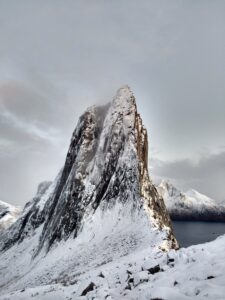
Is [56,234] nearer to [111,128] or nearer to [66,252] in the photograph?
[66,252]

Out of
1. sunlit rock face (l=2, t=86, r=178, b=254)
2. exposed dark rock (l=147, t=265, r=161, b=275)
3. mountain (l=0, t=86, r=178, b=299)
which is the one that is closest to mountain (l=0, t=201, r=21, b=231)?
mountain (l=0, t=86, r=178, b=299)

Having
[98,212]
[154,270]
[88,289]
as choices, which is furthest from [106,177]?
[154,270]

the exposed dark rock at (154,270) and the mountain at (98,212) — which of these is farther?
the mountain at (98,212)

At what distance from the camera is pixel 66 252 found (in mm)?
45406

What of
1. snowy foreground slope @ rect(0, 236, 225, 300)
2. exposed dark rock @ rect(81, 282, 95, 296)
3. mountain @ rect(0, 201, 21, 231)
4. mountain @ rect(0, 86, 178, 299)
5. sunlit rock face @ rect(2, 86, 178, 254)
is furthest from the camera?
mountain @ rect(0, 201, 21, 231)

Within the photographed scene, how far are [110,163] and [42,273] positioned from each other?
21265mm

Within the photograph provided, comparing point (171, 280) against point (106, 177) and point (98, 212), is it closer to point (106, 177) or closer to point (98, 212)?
point (98, 212)

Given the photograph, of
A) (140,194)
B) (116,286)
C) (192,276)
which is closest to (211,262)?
(192,276)

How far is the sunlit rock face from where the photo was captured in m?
47.6

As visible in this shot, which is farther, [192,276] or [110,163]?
[110,163]

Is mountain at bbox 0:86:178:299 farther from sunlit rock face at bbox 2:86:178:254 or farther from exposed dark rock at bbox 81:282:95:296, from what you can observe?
exposed dark rock at bbox 81:282:95:296

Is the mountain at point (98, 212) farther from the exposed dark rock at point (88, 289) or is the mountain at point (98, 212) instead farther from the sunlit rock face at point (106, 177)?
the exposed dark rock at point (88, 289)

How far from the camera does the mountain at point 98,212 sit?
39.0 metres

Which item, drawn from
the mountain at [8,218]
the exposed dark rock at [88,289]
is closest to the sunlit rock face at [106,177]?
the exposed dark rock at [88,289]
